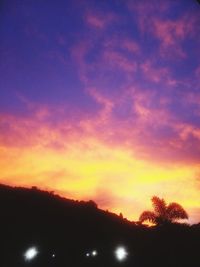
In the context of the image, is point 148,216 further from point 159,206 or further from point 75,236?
point 75,236

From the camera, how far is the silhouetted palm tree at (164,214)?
2505cm

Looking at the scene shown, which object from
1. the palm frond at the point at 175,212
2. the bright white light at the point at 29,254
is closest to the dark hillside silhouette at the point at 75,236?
the bright white light at the point at 29,254

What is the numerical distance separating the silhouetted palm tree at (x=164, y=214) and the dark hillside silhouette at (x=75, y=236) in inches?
207

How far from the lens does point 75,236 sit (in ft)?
52.3

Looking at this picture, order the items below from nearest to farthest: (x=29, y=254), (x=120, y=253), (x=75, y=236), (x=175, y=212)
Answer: (x=29, y=254), (x=75, y=236), (x=120, y=253), (x=175, y=212)

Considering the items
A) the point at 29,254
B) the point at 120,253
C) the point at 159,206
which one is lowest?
the point at 120,253

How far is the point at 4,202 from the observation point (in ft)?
51.3

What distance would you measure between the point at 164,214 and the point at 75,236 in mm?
11913

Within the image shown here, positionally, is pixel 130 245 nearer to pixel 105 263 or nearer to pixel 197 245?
pixel 105 263

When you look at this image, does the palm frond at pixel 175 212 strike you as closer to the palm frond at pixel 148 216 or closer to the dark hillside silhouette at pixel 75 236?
the palm frond at pixel 148 216

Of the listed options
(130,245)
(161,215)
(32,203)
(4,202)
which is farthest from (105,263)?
(161,215)

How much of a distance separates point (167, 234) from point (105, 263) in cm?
510

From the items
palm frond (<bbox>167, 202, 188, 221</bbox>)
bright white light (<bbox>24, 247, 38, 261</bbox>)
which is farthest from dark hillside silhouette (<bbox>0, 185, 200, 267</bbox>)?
palm frond (<bbox>167, 202, 188, 221</bbox>)

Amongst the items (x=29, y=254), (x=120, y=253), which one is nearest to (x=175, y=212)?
(x=120, y=253)
